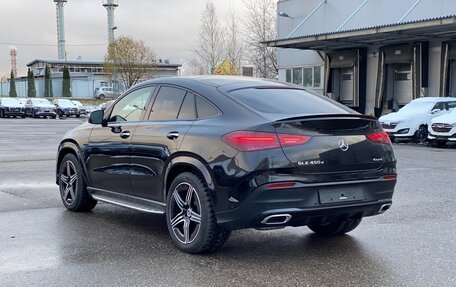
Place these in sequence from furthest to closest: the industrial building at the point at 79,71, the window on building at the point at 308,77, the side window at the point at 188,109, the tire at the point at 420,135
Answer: the industrial building at the point at 79,71
the window on building at the point at 308,77
the tire at the point at 420,135
the side window at the point at 188,109

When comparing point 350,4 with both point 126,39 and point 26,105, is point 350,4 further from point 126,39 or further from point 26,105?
point 126,39

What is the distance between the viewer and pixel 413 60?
96.4 feet

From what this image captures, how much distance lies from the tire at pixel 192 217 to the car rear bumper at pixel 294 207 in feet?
0.61

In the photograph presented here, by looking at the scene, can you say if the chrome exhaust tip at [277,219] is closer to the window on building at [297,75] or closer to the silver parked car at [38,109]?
the window on building at [297,75]

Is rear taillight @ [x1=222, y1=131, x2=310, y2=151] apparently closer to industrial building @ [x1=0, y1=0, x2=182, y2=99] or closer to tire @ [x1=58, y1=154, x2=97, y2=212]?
tire @ [x1=58, y1=154, x2=97, y2=212]

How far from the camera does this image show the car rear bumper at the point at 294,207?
16.1 feet

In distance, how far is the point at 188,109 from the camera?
5.85m

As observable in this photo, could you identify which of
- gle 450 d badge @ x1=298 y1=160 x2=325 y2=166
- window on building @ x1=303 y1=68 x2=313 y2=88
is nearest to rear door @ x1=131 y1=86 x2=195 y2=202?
gle 450 d badge @ x1=298 y1=160 x2=325 y2=166

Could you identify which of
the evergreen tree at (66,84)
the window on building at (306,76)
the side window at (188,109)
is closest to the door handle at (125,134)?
the side window at (188,109)

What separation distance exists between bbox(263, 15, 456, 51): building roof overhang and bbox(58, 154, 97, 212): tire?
19.8 metres

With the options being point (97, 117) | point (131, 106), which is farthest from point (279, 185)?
point (97, 117)

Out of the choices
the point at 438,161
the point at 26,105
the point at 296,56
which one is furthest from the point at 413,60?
the point at 26,105

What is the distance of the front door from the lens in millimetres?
6387

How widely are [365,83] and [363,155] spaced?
28563 millimetres
